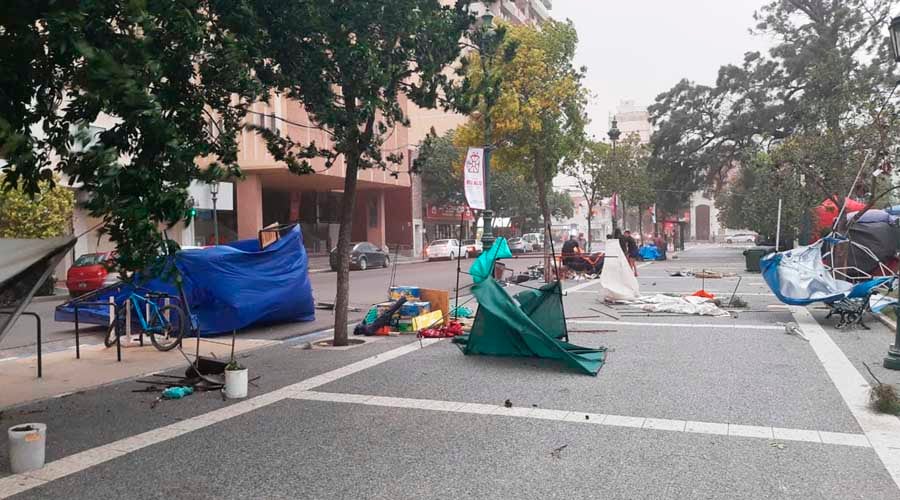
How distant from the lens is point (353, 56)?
327 inches

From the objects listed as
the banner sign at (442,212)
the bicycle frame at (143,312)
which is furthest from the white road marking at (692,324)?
the banner sign at (442,212)

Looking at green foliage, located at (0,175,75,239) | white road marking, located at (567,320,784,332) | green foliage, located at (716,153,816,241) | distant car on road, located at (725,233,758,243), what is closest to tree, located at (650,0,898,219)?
green foliage, located at (716,153,816,241)

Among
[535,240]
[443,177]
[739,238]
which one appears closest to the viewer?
[443,177]

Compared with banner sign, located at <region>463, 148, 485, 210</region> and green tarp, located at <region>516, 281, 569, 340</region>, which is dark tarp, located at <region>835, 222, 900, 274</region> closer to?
banner sign, located at <region>463, 148, 485, 210</region>

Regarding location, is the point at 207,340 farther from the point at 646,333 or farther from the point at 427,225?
the point at 427,225

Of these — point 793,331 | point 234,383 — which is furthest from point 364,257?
point 234,383

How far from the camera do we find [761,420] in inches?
229

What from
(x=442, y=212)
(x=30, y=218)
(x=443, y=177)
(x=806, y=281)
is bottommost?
(x=806, y=281)

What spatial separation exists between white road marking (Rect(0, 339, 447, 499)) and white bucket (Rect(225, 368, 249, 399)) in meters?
0.15

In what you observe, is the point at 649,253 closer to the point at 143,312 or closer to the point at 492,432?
the point at 143,312

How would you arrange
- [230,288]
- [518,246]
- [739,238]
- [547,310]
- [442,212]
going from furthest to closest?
[739,238] → [442,212] → [518,246] → [230,288] → [547,310]

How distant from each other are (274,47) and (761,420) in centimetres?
692

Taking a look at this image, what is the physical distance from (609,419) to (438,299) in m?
6.30

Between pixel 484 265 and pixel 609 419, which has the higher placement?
pixel 484 265
